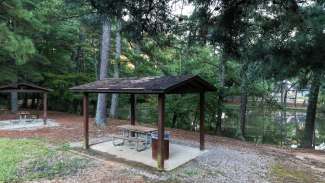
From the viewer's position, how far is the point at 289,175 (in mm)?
6250

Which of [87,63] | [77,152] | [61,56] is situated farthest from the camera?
[87,63]

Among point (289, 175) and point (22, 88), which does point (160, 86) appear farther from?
point (22, 88)

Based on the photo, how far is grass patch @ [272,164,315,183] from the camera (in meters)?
5.95

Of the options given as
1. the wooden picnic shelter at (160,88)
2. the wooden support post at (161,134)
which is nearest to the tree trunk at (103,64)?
the wooden picnic shelter at (160,88)

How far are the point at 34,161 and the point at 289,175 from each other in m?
5.91

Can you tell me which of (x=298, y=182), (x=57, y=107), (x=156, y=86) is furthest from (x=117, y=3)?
(x=57, y=107)

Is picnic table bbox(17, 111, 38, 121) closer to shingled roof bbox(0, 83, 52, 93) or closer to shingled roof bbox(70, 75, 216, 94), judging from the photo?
shingled roof bbox(0, 83, 52, 93)

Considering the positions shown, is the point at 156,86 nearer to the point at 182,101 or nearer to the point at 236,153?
the point at 236,153

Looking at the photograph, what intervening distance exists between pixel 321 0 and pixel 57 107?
19.6 m

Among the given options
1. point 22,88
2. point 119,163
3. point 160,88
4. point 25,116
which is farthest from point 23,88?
point 160,88

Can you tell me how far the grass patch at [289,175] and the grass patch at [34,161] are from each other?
440cm

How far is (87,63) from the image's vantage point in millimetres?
22984

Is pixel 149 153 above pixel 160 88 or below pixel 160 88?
below

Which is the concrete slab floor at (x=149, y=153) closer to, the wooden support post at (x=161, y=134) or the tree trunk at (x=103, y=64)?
the wooden support post at (x=161, y=134)
